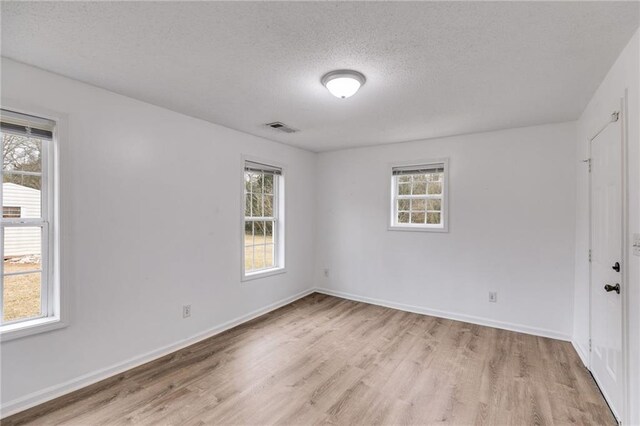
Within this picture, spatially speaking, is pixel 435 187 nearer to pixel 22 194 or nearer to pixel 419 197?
pixel 419 197

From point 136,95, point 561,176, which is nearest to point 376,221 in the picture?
point 561,176

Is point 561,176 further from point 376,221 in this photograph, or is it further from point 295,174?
point 295,174

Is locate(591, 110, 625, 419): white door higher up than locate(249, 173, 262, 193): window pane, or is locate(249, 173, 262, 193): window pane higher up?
locate(249, 173, 262, 193): window pane

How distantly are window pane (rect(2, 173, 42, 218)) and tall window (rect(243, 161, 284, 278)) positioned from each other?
6.75 feet

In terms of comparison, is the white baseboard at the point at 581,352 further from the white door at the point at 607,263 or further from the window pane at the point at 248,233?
the window pane at the point at 248,233

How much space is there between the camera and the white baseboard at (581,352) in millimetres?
2691

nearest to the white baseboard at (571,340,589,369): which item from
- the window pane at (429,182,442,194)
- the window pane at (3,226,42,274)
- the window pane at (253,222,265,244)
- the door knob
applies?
the door knob

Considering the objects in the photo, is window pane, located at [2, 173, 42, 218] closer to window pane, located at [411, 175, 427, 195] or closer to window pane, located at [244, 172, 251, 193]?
window pane, located at [244, 172, 251, 193]

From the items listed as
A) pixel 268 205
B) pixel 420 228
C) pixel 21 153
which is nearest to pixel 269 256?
pixel 268 205

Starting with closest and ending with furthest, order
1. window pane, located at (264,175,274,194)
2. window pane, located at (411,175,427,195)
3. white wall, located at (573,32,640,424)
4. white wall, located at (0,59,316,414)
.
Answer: white wall, located at (573,32,640,424)
white wall, located at (0,59,316,414)
window pane, located at (411,175,427,195)
window pane, located at (264,175,274,194)

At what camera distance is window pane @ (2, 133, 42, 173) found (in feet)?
6.85

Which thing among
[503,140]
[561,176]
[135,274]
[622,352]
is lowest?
[622,352]

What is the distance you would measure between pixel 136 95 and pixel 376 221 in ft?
11.0

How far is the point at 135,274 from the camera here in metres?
2.70
